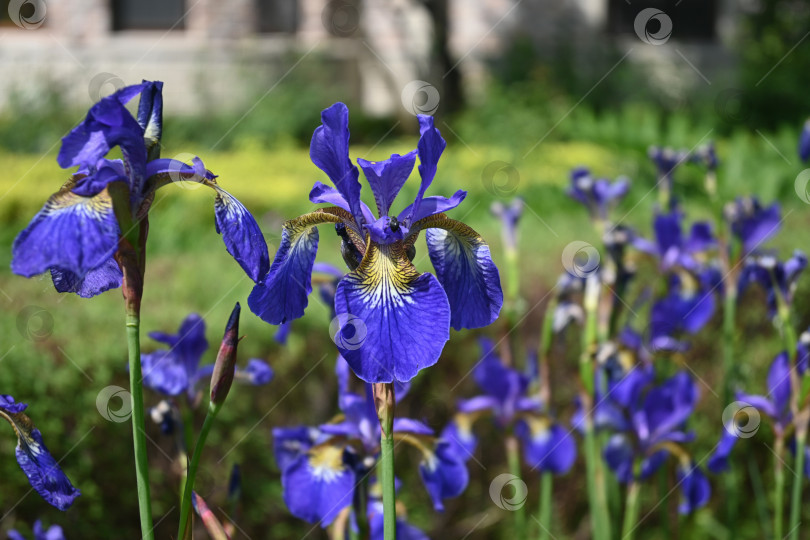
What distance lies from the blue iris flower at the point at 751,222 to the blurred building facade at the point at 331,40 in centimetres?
988

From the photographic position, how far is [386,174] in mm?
1015

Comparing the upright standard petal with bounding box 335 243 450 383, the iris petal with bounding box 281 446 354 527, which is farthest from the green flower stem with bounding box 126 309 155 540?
the iris petal with bounding box 281 446 354 527

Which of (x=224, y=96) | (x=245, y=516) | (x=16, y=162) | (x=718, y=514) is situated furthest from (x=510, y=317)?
Result: (x=224, y=96)

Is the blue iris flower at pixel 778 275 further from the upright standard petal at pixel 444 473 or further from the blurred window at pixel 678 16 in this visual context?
the blurred window at pixel 678 16

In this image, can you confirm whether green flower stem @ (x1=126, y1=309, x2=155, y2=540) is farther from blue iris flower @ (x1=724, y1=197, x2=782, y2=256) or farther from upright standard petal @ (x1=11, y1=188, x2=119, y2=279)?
blue iris flower @ (x1=724, y1=197, x2=782, y2=256)

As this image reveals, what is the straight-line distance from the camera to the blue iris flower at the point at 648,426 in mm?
1914

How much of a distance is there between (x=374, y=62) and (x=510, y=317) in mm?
11868

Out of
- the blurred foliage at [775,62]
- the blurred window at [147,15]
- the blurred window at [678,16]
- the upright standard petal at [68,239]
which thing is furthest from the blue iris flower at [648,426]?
the blurred window at [147,15]

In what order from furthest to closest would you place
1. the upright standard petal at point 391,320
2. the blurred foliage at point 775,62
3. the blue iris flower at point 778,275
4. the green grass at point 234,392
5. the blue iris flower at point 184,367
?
1. the blurred foliage at point 775,62
2. the green grass at point 234,392
3. the blue iris flower at point 778,275
4. the blue iris flower at point 184,367
5. the upright standard petal at point 391,320

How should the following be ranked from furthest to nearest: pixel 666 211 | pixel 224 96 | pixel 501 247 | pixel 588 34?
pixel 588 34 → pixel 224 96 → pixel 501 247 → pixel 666 211

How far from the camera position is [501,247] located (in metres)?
3.74

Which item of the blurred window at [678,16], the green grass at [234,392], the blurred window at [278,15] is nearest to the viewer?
the green grass at [234,392]

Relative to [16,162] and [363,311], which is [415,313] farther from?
[16,162]

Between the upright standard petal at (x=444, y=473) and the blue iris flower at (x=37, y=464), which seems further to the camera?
the upright standard petal at (x=444, y=473)
